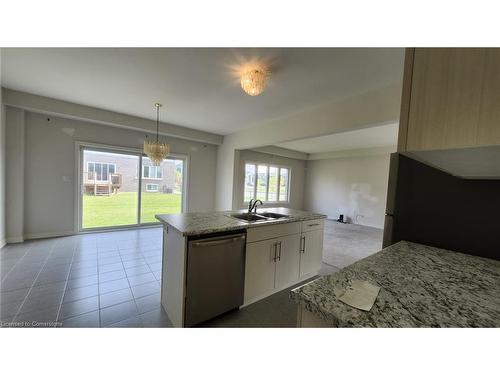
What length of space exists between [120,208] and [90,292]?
2933 millimetres

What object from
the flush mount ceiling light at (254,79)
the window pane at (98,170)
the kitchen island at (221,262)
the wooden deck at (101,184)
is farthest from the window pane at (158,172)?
the flush mount ceiling light at (254,79)

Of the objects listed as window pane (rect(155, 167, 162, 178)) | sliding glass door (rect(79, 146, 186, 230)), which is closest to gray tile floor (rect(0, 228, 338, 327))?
sliding glass door (rect(79, 146, 186, 230))

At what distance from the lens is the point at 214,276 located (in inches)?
68.1

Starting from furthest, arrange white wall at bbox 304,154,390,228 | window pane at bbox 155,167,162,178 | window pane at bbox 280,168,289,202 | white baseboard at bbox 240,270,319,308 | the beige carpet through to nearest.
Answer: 1. window pane at bbox 280,168,289,202
2. white wall at bbox 304,154,390,228
3. window pane at bbox 155,167,162,178
4. the beige carpet
5. white baseboard at bbox 240,270,319,308

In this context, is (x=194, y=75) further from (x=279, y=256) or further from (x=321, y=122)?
(x=279, y=256)

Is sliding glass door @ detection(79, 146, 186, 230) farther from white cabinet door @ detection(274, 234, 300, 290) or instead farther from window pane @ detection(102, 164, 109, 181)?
white cabinet door @ detection(274, 234, 300, 290)

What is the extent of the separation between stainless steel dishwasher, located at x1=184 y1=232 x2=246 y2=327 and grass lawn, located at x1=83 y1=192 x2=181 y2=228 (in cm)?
402

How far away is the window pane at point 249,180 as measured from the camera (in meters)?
6.68

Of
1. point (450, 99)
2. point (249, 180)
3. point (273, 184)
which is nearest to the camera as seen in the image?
point (450, 99)

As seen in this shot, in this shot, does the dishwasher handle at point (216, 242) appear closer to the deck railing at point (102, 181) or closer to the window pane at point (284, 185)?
the deck railing at point (102, 181)

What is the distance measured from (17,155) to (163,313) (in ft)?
13.3

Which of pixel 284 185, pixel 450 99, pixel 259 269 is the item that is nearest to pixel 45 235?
pixel 259 269

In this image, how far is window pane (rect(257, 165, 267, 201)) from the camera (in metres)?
7.03
